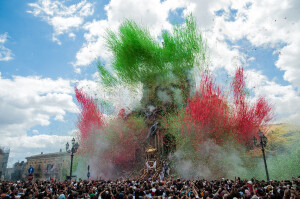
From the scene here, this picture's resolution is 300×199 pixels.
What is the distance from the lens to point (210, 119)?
24406 mm

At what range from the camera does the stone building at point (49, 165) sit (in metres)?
45.9

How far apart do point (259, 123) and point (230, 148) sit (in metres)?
5.17

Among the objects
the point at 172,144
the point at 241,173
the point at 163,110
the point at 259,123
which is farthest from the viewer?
the point at 163,110

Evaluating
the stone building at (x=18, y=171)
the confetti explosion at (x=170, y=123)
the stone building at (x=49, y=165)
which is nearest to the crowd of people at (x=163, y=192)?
the confetti explosion at (x=170, y=123)

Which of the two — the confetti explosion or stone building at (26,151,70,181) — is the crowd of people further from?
stone building at (26,151,70,181)

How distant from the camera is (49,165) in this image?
159 ft

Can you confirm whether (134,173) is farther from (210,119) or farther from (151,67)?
(151,67)

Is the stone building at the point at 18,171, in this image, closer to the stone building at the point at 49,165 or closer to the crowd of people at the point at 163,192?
the stone building at the point at 49,165

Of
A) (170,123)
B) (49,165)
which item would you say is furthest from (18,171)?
(170,123)

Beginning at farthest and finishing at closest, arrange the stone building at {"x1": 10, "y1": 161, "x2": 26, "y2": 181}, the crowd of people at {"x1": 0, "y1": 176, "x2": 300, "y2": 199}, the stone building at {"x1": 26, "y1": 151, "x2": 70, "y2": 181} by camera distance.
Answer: the stone building at {"x1": 10, "y1": 161, "x2": 26, "y2": 181}
the stone building at {"x1": 26, "y1": 151, "x2": 70, "y2": 181}
the crowd of people at {"x1": 0, "y1": 176, "x2": 300, "y2": 199}

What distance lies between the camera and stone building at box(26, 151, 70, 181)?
45.9 metres

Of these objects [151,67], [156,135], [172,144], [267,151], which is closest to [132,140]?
[156,135]

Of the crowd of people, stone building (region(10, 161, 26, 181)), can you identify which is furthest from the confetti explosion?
stone building (region(10, 161, 26, 181))

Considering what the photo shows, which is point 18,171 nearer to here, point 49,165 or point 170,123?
point 49,165
